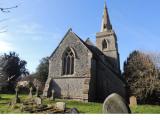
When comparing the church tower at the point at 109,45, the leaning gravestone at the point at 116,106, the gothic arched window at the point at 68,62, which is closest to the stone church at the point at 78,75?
the gothic arched window at the point at 68,62

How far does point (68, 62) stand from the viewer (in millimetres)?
28312

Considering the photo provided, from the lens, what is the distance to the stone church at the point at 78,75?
85.8ft

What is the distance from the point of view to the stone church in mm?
26141

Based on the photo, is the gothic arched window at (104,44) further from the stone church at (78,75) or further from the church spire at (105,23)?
the stone church at (78,75)

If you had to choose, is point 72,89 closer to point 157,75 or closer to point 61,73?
point 61,73

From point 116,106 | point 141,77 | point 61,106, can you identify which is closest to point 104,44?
point 141,77

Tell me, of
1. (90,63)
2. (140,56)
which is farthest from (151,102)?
(90,63)

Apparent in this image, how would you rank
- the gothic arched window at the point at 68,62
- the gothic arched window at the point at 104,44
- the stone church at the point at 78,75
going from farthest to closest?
the gothic arched window at the point at 104,44, the gothic arched window at the point at 68,62, the stone church at the point at 78,75

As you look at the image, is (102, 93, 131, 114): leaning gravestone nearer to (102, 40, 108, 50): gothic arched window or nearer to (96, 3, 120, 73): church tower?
(96, 3, 120, 73): church tower

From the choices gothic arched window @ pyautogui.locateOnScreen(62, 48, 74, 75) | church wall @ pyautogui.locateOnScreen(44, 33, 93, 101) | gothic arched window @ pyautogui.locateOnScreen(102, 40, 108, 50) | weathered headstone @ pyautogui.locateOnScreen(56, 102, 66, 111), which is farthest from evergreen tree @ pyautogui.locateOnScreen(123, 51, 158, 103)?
weathered headstone @ pyautogui.locateOnScreen(56, 102, 66, 111)

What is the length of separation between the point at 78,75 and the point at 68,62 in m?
2.51

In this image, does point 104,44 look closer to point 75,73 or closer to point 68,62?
point 68,62

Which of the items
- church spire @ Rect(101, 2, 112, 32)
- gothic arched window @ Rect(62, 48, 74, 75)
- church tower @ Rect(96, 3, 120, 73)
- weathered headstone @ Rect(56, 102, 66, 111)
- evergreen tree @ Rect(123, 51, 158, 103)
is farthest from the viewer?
church spire @ Rect(101, 2, 112, 32)

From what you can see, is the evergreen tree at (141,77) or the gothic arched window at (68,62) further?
the gothic arched window at (68,62)
